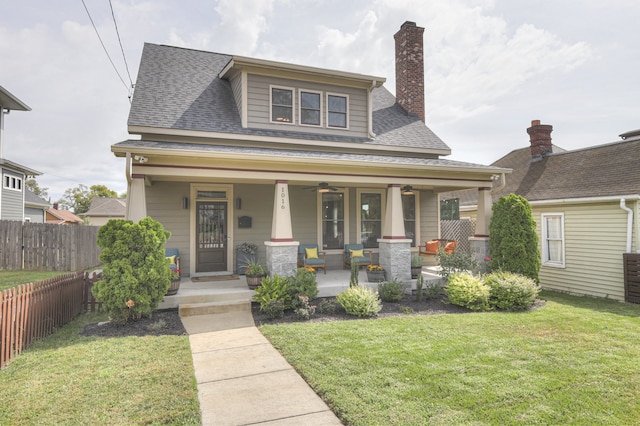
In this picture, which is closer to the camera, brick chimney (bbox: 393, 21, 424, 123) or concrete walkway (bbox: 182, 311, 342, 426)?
concrete walkway (bbox: 182, 311, 342, 426)

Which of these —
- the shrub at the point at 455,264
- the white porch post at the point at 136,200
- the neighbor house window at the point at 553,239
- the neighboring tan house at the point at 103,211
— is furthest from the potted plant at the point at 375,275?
the neighboring tan house at the point at 103,211

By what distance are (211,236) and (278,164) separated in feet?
10.5

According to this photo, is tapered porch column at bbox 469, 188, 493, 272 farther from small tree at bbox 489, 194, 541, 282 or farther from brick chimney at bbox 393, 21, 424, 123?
brick chimney at bbox 393, 21, 424, 123

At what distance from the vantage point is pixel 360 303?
680 cm

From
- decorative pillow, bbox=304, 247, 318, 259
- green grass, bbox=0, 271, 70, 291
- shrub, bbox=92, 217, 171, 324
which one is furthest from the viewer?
green grass, bbox=0, 271, 70, 291

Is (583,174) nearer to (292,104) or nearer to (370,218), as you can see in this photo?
(370,218)

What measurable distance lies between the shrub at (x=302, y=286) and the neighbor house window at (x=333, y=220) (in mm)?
3048

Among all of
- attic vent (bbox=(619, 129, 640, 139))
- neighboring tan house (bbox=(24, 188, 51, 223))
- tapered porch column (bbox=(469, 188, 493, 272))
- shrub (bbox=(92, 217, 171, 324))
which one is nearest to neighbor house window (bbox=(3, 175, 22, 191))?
neighboring tan house (bbox=(24, 188, 51, 223))

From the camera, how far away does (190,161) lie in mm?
7121

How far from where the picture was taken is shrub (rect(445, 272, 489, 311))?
739cm

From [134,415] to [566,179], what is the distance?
1271 cm

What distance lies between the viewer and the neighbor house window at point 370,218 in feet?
35.5

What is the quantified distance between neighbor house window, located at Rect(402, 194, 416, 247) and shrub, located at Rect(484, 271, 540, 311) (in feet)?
12.6

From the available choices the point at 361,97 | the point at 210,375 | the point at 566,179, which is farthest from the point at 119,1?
the point at 566,179
